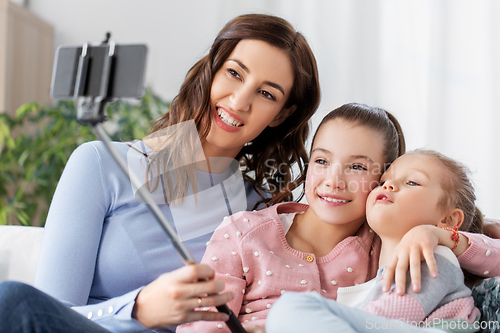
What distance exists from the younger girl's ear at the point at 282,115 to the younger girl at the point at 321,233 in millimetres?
A: 188

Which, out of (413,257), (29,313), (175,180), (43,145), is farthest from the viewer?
(43,145)

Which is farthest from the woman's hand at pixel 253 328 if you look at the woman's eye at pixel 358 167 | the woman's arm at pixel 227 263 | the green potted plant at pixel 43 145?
the green potted plant at pixel 43 145

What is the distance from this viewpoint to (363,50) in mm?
2242

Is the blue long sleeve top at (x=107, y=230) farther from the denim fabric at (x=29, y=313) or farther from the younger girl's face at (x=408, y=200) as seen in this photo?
the younger girl's face at (x=408, y=200)

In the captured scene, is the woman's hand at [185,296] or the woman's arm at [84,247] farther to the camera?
the woman's arm at [84,247]

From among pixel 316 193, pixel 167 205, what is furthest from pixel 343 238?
pixel 167 205

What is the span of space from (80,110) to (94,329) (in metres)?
0.34

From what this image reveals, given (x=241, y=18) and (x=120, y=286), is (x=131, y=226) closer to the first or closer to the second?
(x=120, y=286)

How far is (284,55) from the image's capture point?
107 cm

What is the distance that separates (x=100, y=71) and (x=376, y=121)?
69 centimetres

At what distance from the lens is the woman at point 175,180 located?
88 centimetres

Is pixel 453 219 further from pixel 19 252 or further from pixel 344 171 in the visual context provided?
pixel 19 252

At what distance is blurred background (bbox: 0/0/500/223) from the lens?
6.87 ft

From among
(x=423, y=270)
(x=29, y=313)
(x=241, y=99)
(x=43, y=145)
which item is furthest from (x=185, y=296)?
(x=43, y=145)
